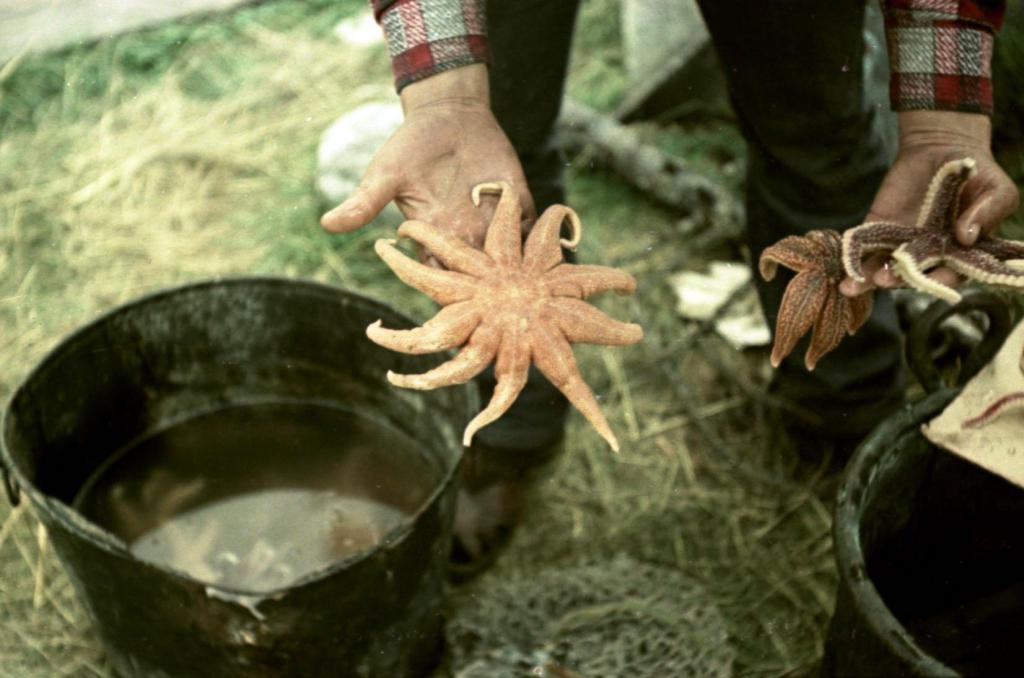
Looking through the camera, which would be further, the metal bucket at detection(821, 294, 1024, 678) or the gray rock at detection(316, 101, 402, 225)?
the gray rock at detection(316, 101, 402, 225)

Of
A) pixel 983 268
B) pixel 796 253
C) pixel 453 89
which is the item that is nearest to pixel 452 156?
pixel 453 89

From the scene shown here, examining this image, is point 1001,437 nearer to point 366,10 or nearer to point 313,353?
point 313,353

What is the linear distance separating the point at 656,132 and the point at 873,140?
1.86 meters

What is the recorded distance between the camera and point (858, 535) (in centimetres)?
184

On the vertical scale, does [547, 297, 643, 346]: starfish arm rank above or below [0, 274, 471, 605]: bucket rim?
above

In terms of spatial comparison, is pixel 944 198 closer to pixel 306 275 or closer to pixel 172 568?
pixel 172 568

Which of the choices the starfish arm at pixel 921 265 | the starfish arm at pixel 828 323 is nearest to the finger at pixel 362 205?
the starfish arm at pixel 828 323

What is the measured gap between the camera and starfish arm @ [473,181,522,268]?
1.98 meters

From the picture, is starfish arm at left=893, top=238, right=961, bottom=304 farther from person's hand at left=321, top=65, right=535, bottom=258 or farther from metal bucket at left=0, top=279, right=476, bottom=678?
metal bucket at left=0, top=279, right=476, bottom=678

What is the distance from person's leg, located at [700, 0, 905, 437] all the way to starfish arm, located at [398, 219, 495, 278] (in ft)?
2.55

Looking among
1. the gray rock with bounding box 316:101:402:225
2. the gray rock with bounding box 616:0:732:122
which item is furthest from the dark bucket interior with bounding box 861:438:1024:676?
the gray rock with bounding box 616:0:732:122

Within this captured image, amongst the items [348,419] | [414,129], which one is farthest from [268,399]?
[414,129]

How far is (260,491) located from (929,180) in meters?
1.75

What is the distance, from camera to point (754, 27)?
225cm
